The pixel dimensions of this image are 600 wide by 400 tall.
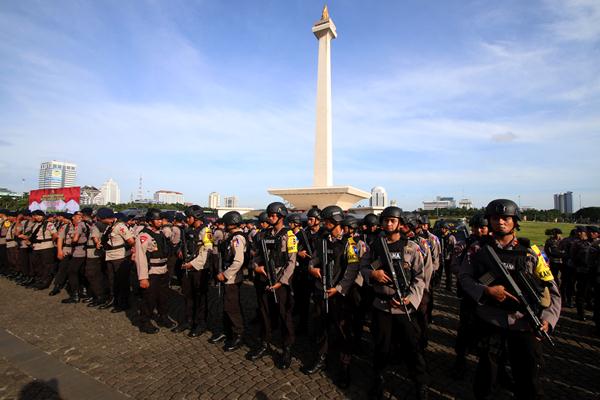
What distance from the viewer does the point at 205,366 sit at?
4.74 meters

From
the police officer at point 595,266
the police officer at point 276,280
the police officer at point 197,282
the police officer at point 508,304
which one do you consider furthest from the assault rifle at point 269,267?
the police officer at point 595,266

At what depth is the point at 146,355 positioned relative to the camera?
513cm

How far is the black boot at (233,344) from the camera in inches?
209

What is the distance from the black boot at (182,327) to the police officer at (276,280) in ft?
6.02

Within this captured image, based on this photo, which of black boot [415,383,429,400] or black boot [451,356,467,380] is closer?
black boot [415,383,429,400]

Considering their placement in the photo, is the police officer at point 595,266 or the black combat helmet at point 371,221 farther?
the black combat helmet at point 371,221

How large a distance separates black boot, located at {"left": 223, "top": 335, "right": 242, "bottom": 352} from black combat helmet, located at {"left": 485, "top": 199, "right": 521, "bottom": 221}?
14.1 ft

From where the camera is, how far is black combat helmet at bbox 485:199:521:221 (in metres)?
3.25

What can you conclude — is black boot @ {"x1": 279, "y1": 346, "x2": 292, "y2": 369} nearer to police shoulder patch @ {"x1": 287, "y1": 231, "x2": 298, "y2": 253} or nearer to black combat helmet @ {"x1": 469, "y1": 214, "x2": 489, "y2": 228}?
police shoulder patch @ {"x1": 287, "y1": 231, "x2": 298, "y2": 253}

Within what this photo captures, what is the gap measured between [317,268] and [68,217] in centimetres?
949

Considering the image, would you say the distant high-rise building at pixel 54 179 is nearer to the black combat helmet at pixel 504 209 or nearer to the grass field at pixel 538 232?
the grass field at pixel 538 232

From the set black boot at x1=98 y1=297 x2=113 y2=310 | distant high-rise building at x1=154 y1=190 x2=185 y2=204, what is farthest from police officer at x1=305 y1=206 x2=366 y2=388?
distant high-rise building at x1=154 y1=190 x2=185 y2=204

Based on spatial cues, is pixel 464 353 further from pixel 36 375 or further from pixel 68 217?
pixel 68 217

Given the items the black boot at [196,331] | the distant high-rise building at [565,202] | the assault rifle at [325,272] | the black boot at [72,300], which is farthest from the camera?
the distant high-rise building at [565,202]
